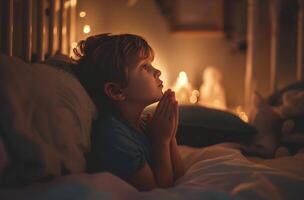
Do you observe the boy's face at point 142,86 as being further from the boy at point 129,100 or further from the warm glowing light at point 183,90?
the warm glowing light at point 183,90

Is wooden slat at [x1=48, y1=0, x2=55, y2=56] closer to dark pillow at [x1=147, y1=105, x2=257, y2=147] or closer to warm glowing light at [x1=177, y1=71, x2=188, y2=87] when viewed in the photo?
dark pillow at [x1=147, y1=105, x2=257, y2=147]

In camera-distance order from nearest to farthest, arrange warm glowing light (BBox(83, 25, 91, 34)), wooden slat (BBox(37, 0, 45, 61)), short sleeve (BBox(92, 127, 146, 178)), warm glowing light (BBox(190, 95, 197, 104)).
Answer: short sleeve (BBox(92, 127, 146, 178)), wooden slat (BBox(37, 0, 45, 61)), warm glowing light (BBox(83, 25, 91, 34)), warm glowing light (BBox(190, 95, 197, 104))

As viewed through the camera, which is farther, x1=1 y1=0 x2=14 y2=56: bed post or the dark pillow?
the dark pillow

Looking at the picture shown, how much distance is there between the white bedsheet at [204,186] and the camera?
24.8 inches

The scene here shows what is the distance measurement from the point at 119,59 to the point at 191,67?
6.78ft

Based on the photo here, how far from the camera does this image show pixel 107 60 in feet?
2.95

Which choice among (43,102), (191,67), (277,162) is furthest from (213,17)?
(43,102)

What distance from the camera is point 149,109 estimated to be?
55.7 inches

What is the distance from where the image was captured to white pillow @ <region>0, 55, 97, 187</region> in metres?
0.67

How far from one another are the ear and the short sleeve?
0.10 metres

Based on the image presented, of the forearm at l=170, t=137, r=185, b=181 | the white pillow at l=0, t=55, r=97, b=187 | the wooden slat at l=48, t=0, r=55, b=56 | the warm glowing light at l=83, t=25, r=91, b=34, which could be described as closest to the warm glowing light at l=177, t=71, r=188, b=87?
the warm glowing light at l=83, t=25, r=91, b=34

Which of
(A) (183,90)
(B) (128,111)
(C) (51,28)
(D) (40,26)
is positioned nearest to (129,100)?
(B) (128,111)

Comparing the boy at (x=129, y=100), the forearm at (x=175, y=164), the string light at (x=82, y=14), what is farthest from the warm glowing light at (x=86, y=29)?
the forearm at (x=175, y=164)

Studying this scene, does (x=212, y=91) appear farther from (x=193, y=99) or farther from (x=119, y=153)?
(x=119, y=153)
